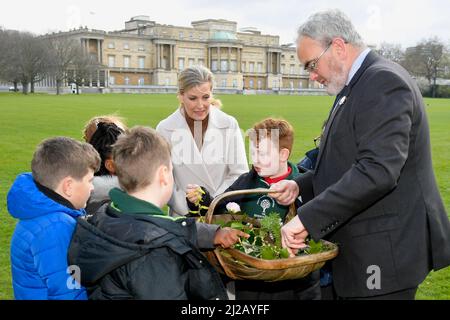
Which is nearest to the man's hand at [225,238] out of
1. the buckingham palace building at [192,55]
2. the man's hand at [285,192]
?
the man's hand at [285,192]

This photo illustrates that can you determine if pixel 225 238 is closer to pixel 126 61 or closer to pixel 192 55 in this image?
pixel 126 61

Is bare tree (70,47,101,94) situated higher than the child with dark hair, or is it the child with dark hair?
bare tree (70,47,101,94)

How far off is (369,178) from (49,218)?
160cm

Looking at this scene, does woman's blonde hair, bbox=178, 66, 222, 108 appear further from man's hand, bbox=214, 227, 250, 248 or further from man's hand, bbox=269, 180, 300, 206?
man's hand, bbox=214, 227, 250, 248

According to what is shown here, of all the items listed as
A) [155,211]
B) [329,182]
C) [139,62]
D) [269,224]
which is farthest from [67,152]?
[139,62]

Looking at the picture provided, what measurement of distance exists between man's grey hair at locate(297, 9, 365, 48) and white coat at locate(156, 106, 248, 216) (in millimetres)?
1856

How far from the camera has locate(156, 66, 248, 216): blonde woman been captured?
15.2 ft

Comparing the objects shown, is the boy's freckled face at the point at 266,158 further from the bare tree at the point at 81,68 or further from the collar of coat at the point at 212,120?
the bare tree at the point at 81,68

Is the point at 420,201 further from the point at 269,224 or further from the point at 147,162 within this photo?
the point at 147,162

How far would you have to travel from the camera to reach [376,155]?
8.48ft

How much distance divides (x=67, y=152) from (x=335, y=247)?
1.52 m

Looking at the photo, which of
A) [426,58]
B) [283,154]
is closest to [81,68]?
[426,58]

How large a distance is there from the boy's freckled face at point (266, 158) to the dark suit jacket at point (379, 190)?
0.76 metres

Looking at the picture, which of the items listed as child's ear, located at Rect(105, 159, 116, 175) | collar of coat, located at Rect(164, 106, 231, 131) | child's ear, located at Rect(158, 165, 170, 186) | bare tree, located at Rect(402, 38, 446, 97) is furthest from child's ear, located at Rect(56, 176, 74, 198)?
bare tree, located at Rect(402, 38, 446, 97)
